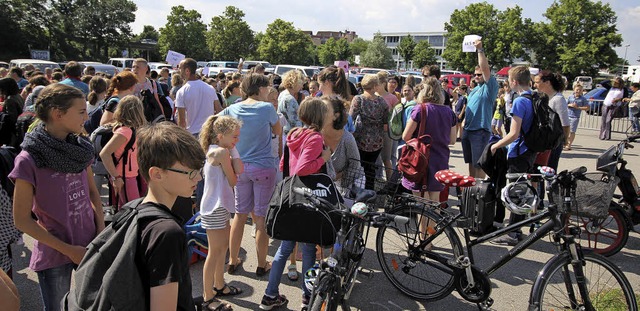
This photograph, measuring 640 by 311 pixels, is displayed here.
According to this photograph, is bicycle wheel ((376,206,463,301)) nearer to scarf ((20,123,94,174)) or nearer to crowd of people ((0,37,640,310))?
crowd of people ((0,37,640,310))

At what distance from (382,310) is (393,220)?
4.86 feet

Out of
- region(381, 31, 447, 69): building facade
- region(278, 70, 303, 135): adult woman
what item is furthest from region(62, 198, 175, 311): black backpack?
region(381, 31, 447, 69): building facade

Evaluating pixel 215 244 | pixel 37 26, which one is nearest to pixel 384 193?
pixel 215 244

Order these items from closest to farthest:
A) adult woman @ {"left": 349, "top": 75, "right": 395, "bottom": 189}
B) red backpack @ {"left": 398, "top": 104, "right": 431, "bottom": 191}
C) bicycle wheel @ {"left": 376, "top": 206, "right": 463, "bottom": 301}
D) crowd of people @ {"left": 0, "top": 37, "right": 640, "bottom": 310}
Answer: crowd of people @ {"left": 0, "top": 37, "right": 640, "bottom": 310} < bicycle wheel @ {"left": 376, "top": 206, "right": 463, "bottom": 301} < red backpack @ {"left": 398, "top": 104, "right": 431, "bottom": 191} < adult woman @ {"left": 349, "top": 75, "right": 395, "bottom": 189}

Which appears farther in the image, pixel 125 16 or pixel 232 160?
pixel 125 16

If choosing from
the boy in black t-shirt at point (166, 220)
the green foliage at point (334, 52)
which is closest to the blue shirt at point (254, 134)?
the boy in black t-shirt at point (166, 220)

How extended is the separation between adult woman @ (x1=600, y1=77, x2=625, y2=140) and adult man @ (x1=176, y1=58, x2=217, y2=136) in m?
12.6

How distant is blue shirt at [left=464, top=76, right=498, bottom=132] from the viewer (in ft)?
19.2

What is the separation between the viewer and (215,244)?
3.53 meters

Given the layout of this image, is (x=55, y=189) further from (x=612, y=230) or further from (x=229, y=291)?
(x=612, y=230)

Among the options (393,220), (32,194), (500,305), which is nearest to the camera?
(32,194)

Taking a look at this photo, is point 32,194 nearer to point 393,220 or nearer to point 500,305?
point 393,220

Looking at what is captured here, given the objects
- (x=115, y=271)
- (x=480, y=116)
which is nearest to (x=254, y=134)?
(x=115, y=271)

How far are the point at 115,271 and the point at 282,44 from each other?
54842 millimetres
